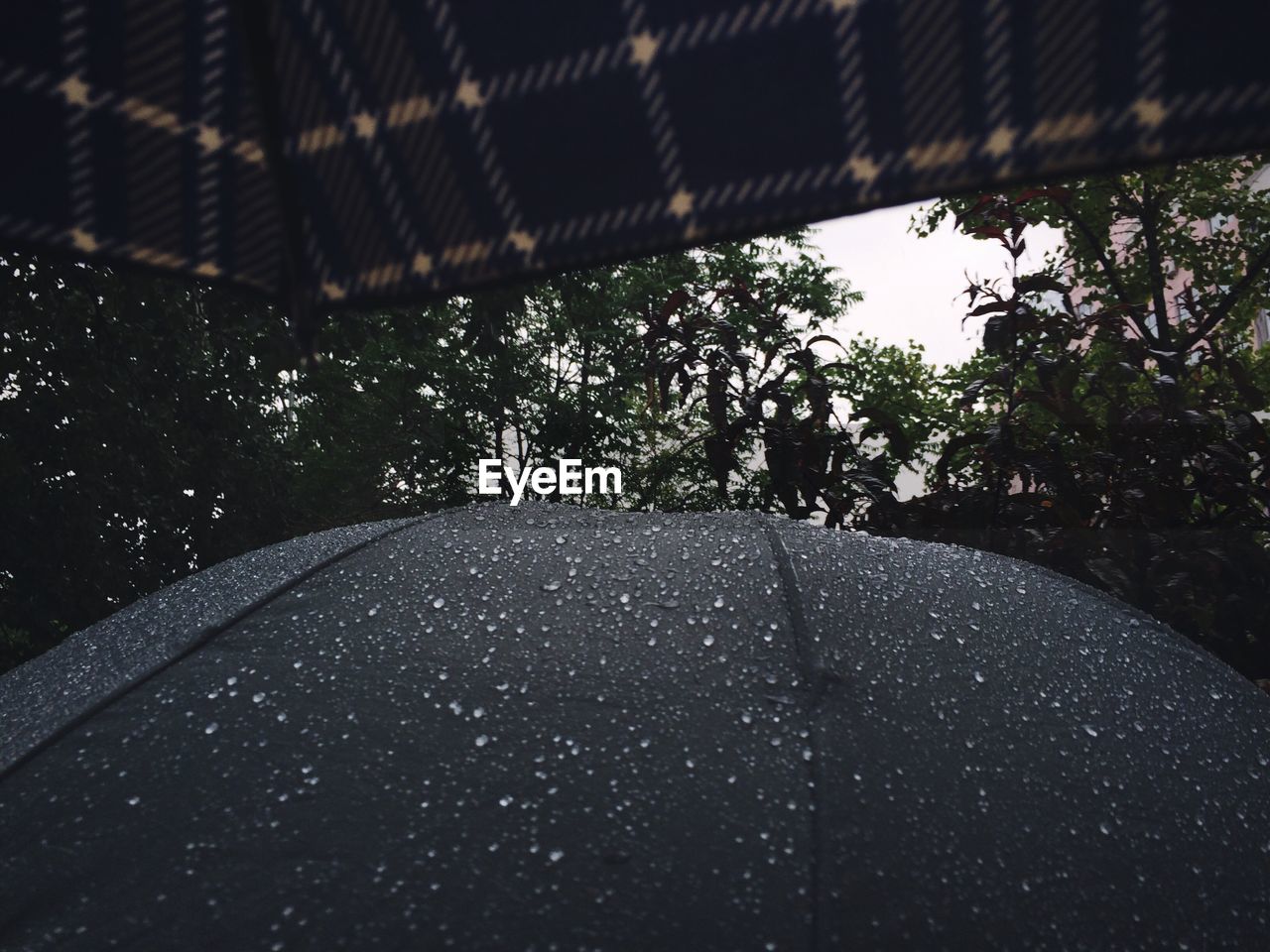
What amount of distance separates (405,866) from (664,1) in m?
1.05

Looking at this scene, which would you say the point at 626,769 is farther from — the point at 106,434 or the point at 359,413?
the point at 359,413

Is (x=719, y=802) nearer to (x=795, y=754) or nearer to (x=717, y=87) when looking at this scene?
(x=795, y=754)

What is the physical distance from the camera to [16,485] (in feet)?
19.4

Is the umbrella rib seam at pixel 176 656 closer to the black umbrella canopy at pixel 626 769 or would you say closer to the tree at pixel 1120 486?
the black umbrella canopy at pixel 626 769

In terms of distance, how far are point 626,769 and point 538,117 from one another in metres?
0.87

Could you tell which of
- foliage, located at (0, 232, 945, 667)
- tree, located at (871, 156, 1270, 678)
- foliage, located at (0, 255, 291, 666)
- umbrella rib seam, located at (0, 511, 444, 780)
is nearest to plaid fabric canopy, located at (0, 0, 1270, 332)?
umbrella rib seam, located at (0, 511, 444, 780)

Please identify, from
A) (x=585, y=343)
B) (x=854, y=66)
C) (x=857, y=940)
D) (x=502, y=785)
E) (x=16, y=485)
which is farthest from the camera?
(x=585, y=343)

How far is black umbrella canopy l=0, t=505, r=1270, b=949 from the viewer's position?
1.22 m

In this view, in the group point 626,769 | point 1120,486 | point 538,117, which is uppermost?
point 538,117

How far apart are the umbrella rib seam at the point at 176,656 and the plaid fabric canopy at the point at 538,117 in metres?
0.92

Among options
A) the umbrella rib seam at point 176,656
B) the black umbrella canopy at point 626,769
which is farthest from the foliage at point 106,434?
the black umbrella canopy at point 626,769

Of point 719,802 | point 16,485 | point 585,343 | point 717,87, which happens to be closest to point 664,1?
point 717,87

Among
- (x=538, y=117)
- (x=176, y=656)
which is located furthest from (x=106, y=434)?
(x=538, y=117)

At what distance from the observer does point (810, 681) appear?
1.46m
